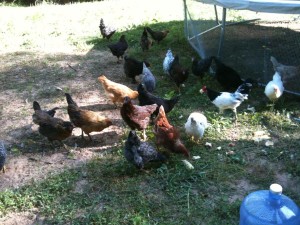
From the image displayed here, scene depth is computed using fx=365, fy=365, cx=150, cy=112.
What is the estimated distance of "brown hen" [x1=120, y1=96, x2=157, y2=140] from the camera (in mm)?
5577

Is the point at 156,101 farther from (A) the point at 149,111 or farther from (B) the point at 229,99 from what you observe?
(B) the point at 229,99

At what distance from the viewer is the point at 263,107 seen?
22.0 ft

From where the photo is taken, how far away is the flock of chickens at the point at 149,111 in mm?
5117

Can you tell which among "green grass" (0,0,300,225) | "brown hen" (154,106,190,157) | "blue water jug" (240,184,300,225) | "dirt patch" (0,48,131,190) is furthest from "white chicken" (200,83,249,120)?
"blue water jug" (240,184,300,225)

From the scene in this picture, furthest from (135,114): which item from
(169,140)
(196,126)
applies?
(196,126)

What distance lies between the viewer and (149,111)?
5.74 metres

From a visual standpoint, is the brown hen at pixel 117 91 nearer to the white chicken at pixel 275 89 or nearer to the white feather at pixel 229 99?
the white feather at pixel 229 99

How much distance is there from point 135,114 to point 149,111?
248 millimetres

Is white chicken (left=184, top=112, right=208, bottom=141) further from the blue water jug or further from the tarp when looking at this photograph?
the tarp

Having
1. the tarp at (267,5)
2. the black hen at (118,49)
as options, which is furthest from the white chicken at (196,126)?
the black hen at (118,49)

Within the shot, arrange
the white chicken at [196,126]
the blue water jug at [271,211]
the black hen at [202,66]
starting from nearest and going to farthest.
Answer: the blue water jug at [271,211]
the white chicken at [196,126]
the black hen at [202,66]

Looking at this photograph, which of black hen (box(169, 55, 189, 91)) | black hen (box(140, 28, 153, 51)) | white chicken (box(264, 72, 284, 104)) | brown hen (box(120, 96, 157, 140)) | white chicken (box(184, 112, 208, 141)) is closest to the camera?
white chicken (box(184, 112, 208, 141))

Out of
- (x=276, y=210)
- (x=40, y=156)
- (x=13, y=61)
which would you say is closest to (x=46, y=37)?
(x=13, y=61)

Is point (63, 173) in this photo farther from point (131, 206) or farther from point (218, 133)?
point (218, 133)
